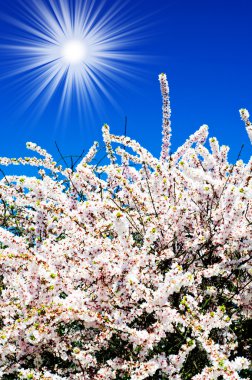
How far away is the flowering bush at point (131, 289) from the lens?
416 centimetres

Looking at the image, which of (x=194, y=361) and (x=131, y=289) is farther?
(x=194, y=361)

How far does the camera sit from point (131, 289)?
4.32m

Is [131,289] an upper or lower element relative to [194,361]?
upper

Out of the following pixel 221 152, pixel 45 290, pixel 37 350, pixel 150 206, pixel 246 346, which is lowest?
pixel 246 346

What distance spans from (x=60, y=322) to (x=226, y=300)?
2273 mm

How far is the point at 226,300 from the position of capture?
5.23m

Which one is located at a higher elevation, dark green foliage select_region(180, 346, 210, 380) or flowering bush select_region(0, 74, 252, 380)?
flowering bush select_region(0, 74, 252, 380)

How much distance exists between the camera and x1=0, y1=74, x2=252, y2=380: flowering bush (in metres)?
4.16

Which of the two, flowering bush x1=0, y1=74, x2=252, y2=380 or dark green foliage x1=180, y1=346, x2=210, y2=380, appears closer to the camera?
flowering bush x1=0, y1=74, x2=252, y2=380

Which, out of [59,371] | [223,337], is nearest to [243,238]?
[223,337]

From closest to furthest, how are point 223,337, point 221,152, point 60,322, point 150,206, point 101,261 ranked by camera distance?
1. point 101,261
2. point 60,322
3. point 223,337
4. point 150,206
5. point 221,152

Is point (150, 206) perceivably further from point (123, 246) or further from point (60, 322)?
point (60, 322)

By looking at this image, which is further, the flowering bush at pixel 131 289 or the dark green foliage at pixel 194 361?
the dark green foliage at pixel 194 361

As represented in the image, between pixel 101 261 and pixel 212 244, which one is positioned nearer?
pixel 101 261
